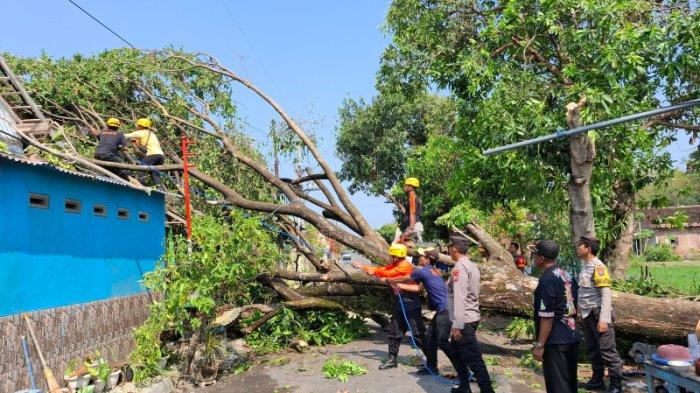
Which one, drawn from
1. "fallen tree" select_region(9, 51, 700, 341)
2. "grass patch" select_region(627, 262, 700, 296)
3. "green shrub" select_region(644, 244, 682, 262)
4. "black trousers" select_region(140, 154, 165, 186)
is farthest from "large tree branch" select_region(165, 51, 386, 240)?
"green shrub" select_region(644, 244, 682, 262)

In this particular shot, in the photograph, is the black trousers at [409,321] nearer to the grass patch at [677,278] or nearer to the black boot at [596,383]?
the black boot at [596,383]

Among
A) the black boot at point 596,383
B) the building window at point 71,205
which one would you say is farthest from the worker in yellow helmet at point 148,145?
the black boot at point 596,383

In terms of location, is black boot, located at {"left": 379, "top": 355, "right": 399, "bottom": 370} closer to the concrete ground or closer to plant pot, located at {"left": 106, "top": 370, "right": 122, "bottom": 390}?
the concrete ground

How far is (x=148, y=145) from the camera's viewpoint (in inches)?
395

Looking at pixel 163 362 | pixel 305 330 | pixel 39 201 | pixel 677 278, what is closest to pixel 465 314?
pixel 305 330

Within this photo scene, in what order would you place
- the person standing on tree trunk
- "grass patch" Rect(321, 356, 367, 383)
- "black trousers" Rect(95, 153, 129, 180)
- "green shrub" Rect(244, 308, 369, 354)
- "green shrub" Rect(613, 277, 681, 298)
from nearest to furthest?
the person standing on tree trunk → "grass patch" Rect(321, 356, 367, 383) → "green shrub" Rect(613, 277, 681, 298) → "green shrub" Rect(244, 308, 369, 354) → "black trousers" Rect(95, 153, 129, 180)

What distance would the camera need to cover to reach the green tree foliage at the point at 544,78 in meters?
7.67

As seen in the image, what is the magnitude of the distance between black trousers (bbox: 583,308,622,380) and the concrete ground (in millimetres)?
697

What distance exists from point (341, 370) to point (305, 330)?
6.52ft

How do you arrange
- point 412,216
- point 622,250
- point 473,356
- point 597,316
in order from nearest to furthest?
point 473,356 < point 597,316 < point 412,216 < point 622,250

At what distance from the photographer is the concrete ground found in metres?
6.58

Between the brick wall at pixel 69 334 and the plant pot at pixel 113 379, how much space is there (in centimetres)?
54

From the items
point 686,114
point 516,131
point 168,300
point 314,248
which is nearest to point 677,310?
point 516,131

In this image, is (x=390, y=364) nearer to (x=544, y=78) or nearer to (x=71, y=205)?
(x=71, y=205)
